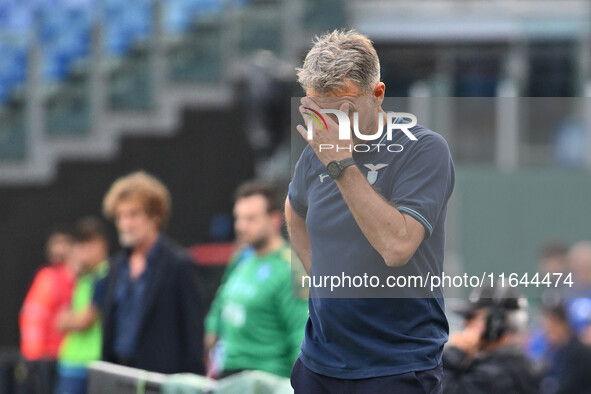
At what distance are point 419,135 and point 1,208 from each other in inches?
403

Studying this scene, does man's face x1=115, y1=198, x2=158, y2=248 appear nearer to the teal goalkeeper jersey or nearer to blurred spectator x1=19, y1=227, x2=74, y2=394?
the teal goalkeeper jersey

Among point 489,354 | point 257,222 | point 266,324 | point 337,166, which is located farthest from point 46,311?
point 337,166

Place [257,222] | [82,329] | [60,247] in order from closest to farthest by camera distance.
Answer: [257,222], [82,329], [60,247]

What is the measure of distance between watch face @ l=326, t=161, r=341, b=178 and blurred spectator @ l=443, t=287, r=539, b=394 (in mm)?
1937

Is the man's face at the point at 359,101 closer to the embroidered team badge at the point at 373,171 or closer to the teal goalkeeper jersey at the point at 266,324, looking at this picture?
the embroidered team badge at the point at 373,171

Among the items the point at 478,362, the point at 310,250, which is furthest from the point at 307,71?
the point at 478,362

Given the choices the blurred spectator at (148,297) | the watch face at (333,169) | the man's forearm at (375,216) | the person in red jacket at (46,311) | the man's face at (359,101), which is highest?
the man's face at (359,101)

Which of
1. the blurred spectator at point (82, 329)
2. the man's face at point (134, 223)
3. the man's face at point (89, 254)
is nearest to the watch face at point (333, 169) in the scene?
the man's face at point (134, 223)

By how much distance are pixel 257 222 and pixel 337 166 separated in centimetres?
330

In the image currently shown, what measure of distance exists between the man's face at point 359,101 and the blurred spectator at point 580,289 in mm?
770

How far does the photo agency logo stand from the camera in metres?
2.68

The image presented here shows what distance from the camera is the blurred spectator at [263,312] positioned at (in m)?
5.64

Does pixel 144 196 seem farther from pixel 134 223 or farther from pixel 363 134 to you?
pixel 363 134

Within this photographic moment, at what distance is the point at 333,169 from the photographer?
2641 mm
